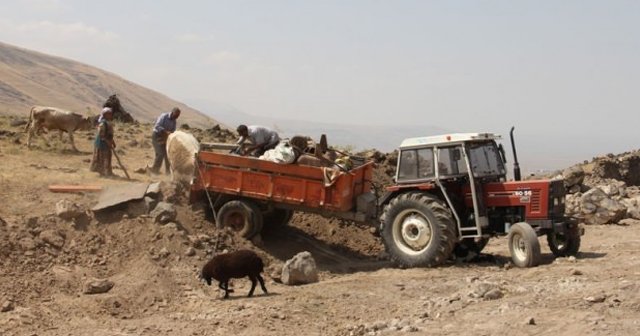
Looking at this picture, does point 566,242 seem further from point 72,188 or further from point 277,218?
point 72,188

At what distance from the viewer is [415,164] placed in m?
10.5

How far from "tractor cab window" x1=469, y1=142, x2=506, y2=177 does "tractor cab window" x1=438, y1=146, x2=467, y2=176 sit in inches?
6.2

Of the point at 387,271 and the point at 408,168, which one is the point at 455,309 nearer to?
the point at 387,271

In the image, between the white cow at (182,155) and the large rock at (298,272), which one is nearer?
the large rock at (298,272)

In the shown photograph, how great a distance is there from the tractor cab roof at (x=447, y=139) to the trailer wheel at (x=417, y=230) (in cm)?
80

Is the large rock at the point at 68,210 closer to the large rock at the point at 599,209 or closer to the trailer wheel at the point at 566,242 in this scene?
the trailer wheel at the point at 566,242

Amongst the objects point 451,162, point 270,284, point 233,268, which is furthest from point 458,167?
A: point 233,268

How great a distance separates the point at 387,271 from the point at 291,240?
2352 millimetres

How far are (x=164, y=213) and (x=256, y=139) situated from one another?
2.11 m

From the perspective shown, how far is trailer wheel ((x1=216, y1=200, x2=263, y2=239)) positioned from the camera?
35.6 ft

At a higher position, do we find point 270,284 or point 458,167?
point 458,167

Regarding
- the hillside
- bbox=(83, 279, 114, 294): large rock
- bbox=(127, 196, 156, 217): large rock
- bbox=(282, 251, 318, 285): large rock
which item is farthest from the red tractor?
the hillside

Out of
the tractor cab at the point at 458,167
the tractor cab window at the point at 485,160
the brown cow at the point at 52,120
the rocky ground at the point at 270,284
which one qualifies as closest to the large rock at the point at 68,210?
the rocky ground at the point at 270,284

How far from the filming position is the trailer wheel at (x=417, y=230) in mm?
9812
